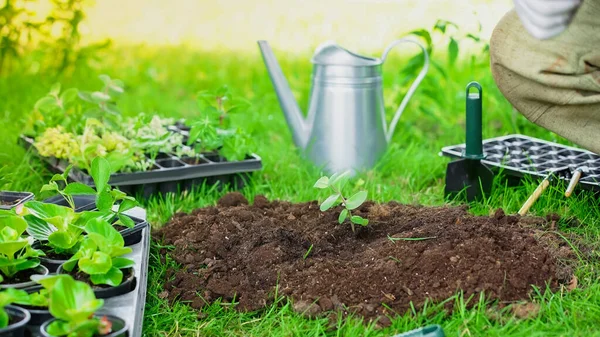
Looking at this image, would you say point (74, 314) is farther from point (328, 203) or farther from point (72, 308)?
point (328, 203)

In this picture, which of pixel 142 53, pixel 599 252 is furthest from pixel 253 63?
pixel 599 252

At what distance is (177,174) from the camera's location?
299 centimetres

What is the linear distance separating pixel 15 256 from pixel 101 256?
0.29 m

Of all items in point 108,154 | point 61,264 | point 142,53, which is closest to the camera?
point 61,264

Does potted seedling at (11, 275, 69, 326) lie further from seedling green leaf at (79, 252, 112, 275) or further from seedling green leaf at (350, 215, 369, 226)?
seedling green leaf at (350, 215, 369, 226)

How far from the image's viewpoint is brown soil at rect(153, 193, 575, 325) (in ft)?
6.79

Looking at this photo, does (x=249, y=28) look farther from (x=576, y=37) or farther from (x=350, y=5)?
(x=576, y=37)

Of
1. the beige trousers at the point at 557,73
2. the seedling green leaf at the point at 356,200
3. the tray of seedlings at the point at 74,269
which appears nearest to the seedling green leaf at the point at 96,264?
the tray of seedlings at the point at 74,269

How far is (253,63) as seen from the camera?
16.8 ft

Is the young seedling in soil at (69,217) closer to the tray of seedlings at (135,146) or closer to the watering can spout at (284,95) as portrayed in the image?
the tray of seedlings at (135,146)

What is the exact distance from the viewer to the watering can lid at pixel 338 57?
3.22 metres

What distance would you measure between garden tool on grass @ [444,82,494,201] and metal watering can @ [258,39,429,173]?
0.50m

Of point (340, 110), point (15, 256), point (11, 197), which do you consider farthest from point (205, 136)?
point (15, 256)

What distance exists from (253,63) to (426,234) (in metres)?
3.00
